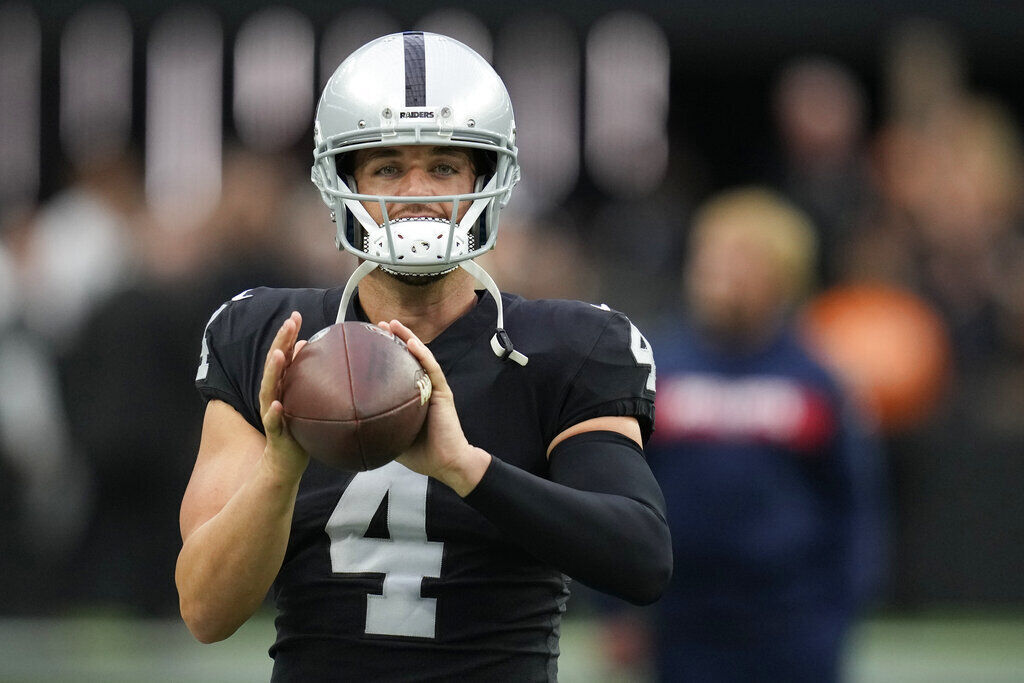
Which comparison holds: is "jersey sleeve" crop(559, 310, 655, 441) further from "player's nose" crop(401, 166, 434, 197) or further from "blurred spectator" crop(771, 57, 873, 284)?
"blurred spectator" crop(771, 57, 873, 284)

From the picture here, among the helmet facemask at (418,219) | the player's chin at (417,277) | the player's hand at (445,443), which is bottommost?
the player's hand at (445,443)

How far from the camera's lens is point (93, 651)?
27.0ft

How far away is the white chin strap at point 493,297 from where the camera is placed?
9.86 feet

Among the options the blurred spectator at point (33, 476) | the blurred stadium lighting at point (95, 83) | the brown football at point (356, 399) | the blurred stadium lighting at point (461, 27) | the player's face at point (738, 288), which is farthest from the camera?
the blurred stadium lighting at point (95, 83)

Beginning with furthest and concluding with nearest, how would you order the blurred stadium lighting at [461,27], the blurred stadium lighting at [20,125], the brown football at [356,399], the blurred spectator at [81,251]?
the blurred stadium lighting at [20,125] < the blurred stadium lighting at [461,27] < the blurred spectator at [81,251] < the brown football at [356,399]

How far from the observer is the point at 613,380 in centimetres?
303

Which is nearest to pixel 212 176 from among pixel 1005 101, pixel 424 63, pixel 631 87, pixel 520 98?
pixel 520 98

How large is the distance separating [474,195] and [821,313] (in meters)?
5.70

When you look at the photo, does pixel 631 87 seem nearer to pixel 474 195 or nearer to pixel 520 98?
pixel 520 98

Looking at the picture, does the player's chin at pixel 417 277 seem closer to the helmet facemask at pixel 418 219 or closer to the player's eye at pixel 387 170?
the helmet facemask at pixel 418 219

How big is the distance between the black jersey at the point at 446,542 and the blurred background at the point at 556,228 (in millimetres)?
4434

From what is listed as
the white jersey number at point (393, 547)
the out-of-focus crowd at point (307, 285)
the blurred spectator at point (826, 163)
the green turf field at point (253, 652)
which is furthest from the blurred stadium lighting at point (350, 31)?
the white jersey number at point (393, 547)

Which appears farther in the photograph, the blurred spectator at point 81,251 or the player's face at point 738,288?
the blurred spectator at point 81,251

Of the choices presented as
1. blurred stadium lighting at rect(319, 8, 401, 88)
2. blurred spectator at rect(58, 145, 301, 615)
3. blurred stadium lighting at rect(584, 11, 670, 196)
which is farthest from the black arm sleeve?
blurred stadium lighting at rect(584, 11, 670, 196)
